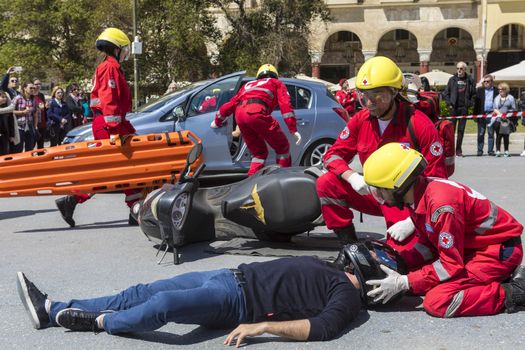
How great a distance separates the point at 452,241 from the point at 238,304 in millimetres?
1278

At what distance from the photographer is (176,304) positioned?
3879 mm

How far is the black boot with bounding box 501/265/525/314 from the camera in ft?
14.9

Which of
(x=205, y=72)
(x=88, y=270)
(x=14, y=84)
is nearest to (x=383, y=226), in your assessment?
(x=88, y=270)

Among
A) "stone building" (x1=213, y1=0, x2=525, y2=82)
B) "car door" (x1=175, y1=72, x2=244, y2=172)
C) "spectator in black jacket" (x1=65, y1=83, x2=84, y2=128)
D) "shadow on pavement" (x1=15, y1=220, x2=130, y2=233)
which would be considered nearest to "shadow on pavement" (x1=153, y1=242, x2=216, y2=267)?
"shadow on pavement" (x1=15, y1=220, x2=130, y2=233)

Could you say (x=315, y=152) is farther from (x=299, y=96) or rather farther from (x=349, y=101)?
(x=349, y=101)

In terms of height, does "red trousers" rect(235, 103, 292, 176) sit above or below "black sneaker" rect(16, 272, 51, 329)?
above

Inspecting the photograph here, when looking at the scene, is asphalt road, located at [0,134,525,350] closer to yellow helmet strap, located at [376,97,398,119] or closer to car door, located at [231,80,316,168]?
yellow helmet strap, located at [376,97,398,119]

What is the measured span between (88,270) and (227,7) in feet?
84.2

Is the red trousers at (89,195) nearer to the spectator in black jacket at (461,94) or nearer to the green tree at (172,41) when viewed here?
the spectator in black jacket at (461,94)

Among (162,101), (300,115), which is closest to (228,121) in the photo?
(162,101)

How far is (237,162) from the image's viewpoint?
11.0m

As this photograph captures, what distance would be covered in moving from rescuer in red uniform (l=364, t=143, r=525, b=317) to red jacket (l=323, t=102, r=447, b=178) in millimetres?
969

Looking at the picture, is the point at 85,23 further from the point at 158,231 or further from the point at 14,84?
the point at 158,231

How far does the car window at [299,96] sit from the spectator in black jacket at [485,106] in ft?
19.2
